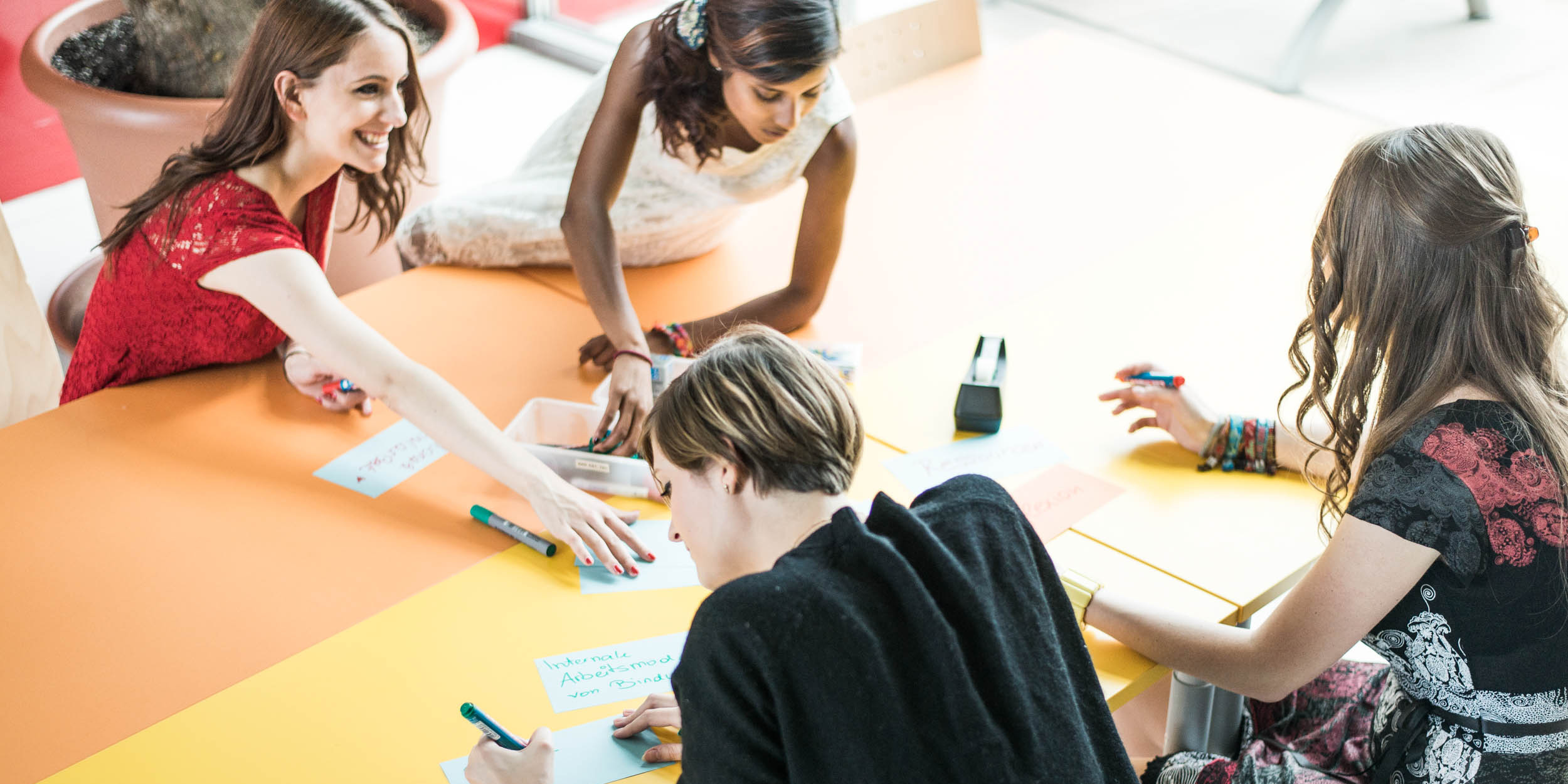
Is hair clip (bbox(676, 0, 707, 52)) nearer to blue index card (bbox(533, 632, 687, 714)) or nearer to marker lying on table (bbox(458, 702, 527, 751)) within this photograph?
blue index card (bbox(533, 632, 687, 714))

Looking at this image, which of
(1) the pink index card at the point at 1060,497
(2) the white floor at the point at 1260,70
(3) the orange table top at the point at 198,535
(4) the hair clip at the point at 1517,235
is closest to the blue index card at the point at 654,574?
(3) the orange table top at the point at 198,535

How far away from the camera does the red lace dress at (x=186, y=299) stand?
1852 mm

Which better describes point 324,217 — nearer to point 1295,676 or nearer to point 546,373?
point 546,373

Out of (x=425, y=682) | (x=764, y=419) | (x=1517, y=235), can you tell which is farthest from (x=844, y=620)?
(x=1517, y=235)

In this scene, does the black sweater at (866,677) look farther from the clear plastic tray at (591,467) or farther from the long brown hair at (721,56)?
the long brown hair at (721,56)

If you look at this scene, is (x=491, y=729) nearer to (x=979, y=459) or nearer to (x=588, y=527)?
(x=588, y=527)

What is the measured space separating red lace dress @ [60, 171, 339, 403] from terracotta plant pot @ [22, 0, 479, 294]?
820mm

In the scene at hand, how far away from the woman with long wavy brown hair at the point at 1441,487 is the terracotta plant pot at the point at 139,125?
6.44ft

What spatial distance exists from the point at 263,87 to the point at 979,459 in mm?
1201

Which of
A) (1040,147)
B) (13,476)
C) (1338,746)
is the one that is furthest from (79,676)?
(1040,147)

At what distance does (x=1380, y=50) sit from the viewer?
4.61m

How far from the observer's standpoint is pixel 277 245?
1828mm

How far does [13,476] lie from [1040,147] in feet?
7.06

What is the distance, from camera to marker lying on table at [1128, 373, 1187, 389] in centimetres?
185
